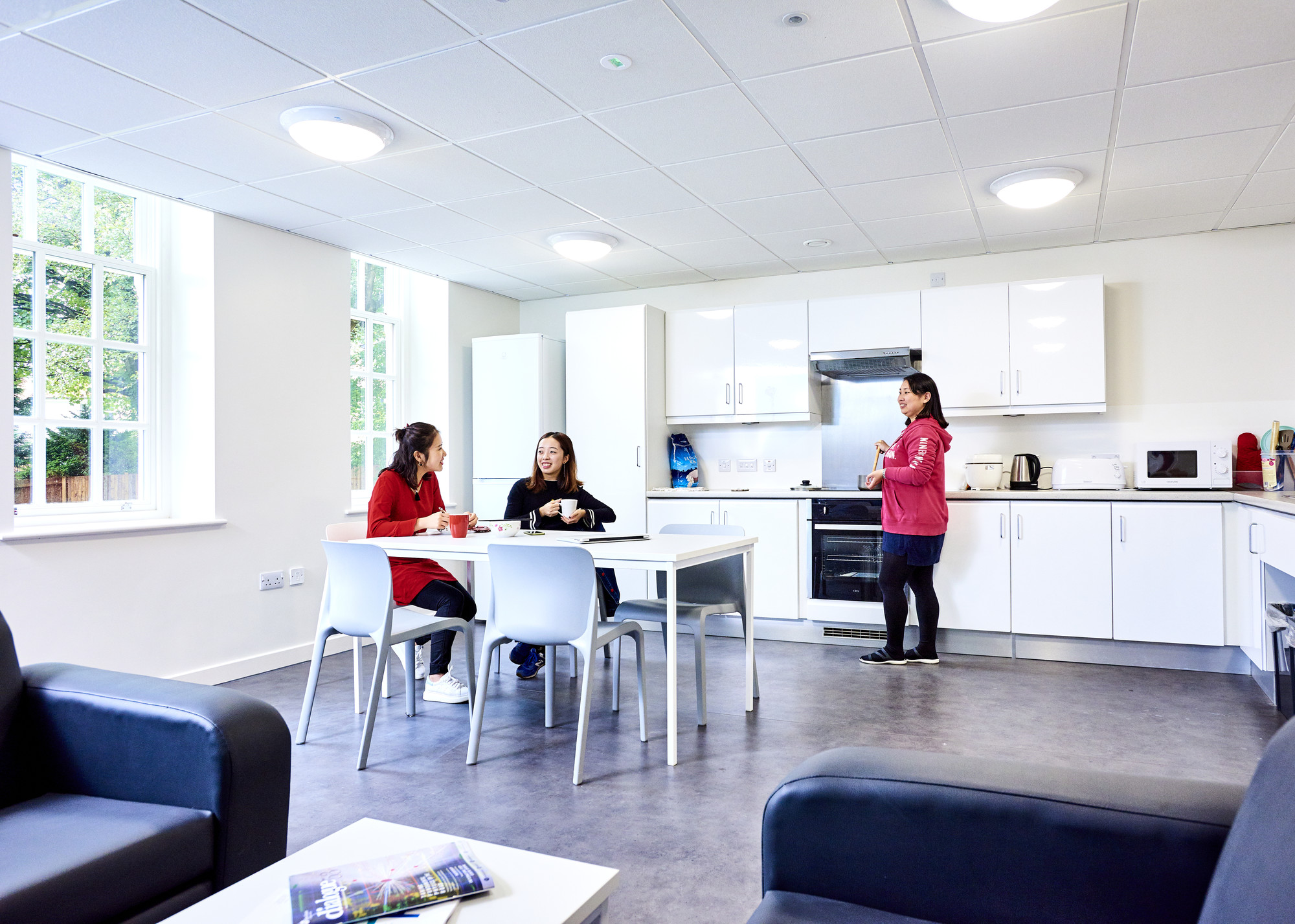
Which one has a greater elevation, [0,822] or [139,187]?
[139,187]

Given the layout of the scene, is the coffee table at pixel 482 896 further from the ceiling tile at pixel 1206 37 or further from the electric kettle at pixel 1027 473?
the electric kettle at pixel 1027 473

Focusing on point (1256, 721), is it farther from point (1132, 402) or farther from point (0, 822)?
point (0, 822)

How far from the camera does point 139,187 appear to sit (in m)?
3.88

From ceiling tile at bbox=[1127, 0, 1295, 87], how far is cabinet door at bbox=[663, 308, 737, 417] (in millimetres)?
2967

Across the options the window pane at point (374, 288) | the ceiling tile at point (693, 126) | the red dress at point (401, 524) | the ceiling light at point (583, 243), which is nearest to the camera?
the ceiling tile at point (693, 126)

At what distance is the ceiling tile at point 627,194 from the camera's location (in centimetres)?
382

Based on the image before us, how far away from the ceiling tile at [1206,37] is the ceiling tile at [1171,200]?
4.18ft

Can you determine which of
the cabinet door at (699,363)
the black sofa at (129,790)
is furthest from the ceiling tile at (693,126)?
the black sofa at (129,790)

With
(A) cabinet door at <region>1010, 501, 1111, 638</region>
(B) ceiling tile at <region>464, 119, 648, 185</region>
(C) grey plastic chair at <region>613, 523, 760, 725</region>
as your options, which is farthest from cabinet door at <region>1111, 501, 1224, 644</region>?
(B) ceiling tile at <region>464, 119, 648, 185</region>

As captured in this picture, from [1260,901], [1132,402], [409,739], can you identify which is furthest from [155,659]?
[1132,402]

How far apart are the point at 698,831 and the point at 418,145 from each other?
2817 millimetres

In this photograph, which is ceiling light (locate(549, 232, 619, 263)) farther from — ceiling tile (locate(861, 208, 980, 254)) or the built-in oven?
the built-in oven

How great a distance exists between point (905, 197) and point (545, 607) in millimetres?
2739

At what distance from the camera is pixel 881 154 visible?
352 centimetres
